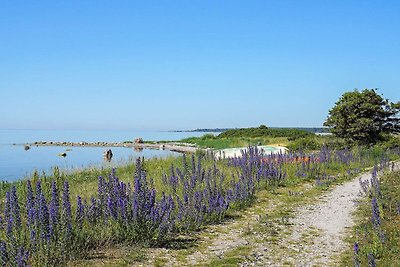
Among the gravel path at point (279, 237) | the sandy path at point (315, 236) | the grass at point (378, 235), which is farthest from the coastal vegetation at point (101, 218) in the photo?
the grass at point (378, 235)

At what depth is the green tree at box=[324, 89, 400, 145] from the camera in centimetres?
2797

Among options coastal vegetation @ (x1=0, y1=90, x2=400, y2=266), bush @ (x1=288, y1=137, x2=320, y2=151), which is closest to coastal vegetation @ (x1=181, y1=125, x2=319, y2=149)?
bush @ (x1=288, y1=137, x2=320, y2=151)

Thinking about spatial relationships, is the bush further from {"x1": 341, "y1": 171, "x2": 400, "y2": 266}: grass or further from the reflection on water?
{"x1": 341, "y1": 171, "x2": 400, "y2": 266}: grass

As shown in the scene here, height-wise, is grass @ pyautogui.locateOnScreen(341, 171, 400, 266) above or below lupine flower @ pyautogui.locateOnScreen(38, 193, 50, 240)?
below

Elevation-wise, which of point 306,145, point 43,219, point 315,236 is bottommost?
point 315,236

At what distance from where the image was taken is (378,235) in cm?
755

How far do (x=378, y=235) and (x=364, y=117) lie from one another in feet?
73.1

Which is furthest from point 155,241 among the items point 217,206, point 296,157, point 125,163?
point 125,163

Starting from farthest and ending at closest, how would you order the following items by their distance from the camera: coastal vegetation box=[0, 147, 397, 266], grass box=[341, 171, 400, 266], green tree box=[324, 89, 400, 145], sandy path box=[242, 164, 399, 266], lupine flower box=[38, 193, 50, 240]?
green tree box=[324, 89, 400, 145], sandy path box=[242, 164, 399, 266], grass box=[341, 171, 400, 266], lupine flower box=[38, 193, 50, 240], coastal vegetation box=[0, 147, 397, 266]

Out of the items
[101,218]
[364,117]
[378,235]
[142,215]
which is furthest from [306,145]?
[101,218]

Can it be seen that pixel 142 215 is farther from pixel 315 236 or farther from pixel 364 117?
pixel 364 117

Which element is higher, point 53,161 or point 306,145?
point 306,145

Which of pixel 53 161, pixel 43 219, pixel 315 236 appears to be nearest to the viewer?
pixel 43 219

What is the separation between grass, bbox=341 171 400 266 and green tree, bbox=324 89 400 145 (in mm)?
16748
